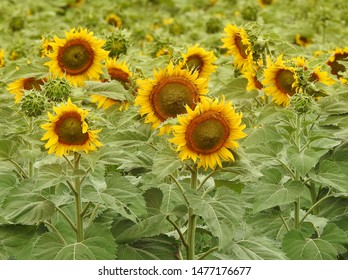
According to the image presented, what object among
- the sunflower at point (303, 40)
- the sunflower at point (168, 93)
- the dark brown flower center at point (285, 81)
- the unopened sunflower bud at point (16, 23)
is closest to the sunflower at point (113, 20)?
the unopened sunflower bud at point (16, 23)

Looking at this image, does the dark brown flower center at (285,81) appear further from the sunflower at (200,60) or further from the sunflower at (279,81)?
the sunflower at (200,60)

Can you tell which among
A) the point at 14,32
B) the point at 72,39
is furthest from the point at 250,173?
the point at 14,32

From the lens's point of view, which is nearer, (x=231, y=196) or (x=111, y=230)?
(x=231, y=196)

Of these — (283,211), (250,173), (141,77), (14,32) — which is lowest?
(250,173)

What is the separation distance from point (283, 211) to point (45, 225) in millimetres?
990

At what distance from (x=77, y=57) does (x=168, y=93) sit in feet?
2.40

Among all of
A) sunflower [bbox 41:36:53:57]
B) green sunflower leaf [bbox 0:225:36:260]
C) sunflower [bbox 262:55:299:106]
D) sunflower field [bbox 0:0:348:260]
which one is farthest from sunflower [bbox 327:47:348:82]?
green sunflower leaf [bbox 0:225:36:260]

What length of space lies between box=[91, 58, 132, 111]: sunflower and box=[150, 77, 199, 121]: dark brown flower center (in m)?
0.65

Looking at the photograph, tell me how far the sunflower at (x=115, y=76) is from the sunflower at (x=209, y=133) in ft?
3.23

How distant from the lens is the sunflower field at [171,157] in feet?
8.68

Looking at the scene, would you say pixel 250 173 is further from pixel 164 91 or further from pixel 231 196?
pixel 164 91

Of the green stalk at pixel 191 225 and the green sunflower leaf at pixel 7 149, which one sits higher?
the green sunflower leaf at pixel 7 149

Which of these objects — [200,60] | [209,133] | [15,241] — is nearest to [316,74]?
[200,60]

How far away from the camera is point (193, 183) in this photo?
9.07 ft
